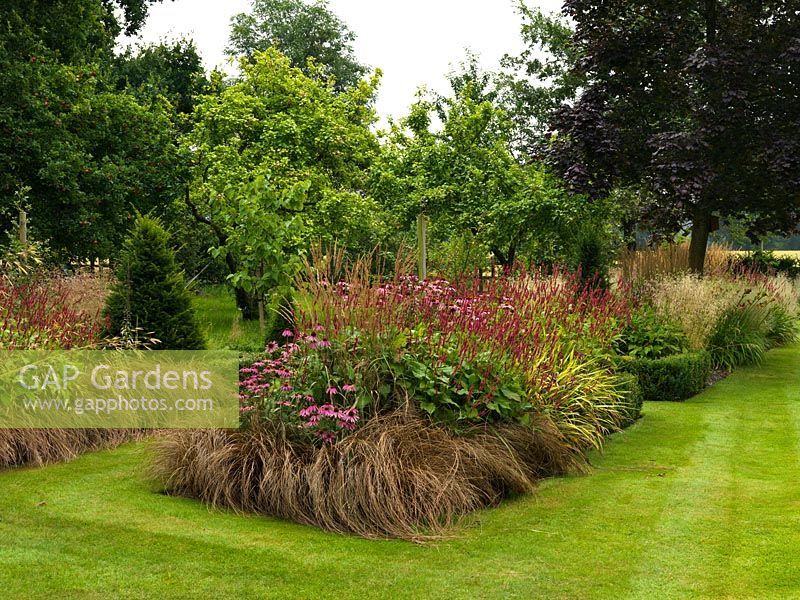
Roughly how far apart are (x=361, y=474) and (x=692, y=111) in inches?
414

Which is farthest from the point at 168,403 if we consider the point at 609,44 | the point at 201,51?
the point at 201,51

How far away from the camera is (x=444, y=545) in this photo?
492 cm

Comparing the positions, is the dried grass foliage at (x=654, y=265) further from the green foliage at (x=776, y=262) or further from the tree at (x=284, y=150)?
the green foliage at (x=776, y=262)

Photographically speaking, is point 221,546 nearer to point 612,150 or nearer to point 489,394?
point 489,394

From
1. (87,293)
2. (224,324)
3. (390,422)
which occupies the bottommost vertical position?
(224,324)

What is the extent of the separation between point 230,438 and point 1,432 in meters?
1.94

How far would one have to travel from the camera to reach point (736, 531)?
5156 mm

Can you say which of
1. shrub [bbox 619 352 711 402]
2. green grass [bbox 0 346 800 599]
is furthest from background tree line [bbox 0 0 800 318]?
green grass [bbox 0 346 800 599]

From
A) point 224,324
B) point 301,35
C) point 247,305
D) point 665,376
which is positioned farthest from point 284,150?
point 301,35

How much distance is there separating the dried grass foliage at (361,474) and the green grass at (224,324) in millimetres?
3657

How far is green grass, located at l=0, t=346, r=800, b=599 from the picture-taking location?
167 inches

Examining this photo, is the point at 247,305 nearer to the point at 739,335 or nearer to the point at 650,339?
the point at 650,339

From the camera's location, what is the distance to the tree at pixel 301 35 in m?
37.2

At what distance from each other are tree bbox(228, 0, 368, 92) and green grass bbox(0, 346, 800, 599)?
32565 millimetres
